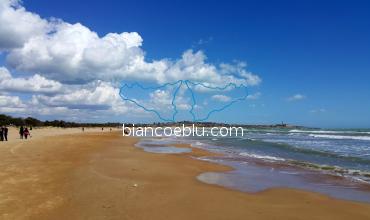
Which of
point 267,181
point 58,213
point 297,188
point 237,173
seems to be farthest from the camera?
point 237,173

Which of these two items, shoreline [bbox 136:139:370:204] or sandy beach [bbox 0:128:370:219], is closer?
sandy beach [bbox 0:128:370:219]

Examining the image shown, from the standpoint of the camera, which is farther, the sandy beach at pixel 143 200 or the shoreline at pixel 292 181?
the shoreline at pixel 292 181

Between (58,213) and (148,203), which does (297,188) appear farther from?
(58,213)

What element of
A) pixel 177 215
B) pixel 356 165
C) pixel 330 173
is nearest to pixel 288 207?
pixel 177 215

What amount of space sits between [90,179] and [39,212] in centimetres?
442

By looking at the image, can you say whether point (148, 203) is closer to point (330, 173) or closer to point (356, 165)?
point (330, 173)

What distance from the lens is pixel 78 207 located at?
8.35 metres

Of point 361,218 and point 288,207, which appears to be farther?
point 288,207

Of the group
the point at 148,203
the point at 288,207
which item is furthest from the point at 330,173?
the point at 148,203

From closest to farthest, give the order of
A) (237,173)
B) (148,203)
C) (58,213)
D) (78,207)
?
(58,213)
(78,207)
(148,203)
(237,173)

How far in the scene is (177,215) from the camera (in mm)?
7945

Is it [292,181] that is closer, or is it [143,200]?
[143,200]

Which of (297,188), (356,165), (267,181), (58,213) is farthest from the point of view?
(356,165)

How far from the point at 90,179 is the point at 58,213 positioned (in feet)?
14.6
